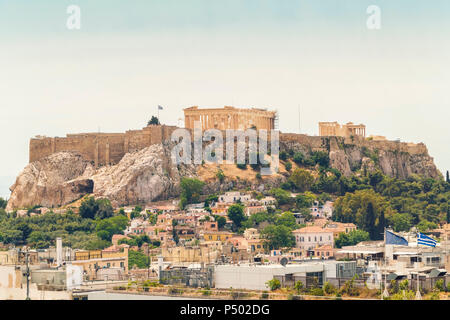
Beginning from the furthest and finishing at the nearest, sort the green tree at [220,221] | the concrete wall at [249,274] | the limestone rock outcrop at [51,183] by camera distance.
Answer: the limestone rock outcrop at [51,183] < the green tree at [220,221] < the concrete wall at [249,274]

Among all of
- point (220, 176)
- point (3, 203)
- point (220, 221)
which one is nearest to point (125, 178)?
point (220, 176)

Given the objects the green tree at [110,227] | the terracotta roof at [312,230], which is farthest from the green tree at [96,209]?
the terracotta roof at [312,230]

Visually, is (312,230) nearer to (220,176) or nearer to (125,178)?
(220,176)

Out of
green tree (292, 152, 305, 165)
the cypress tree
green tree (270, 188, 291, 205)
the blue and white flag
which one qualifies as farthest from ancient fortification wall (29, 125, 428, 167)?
the blue and white flag

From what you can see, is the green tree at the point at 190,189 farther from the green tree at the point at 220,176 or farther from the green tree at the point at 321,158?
the green tree at the point at 321,158

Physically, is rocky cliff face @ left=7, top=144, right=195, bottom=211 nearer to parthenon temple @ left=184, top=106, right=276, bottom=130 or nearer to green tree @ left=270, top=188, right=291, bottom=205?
parthenon temple @ left=184, top=106, right=276, bottom=130

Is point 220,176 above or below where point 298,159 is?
below
